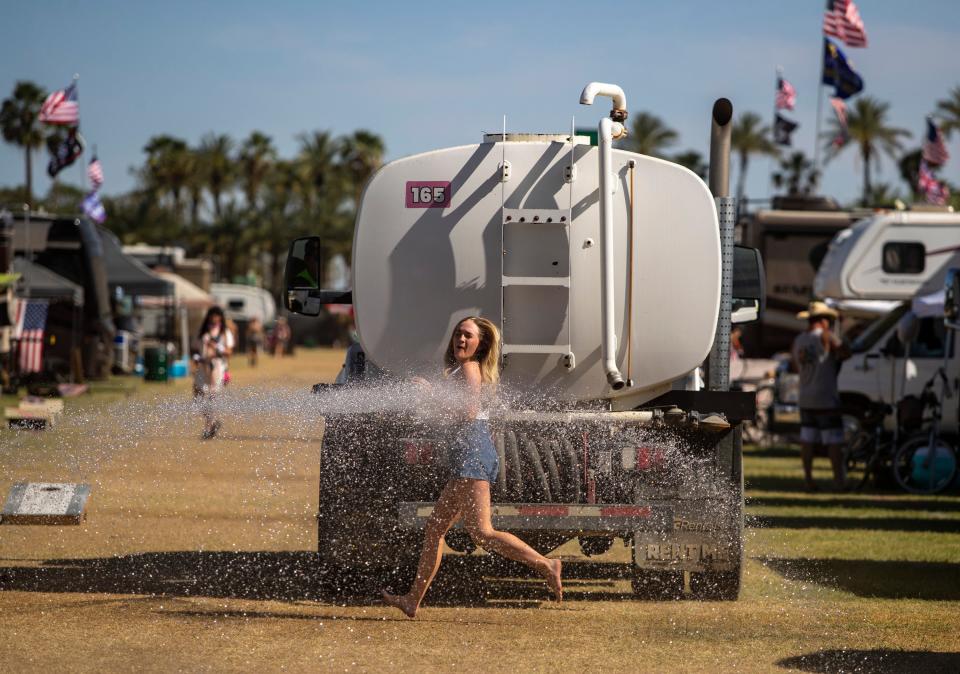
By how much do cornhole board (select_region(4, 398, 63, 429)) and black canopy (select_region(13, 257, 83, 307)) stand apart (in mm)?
15375

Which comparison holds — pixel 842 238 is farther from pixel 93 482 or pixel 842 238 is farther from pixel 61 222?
pixel 61 222

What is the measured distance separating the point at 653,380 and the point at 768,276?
21837 millimetres

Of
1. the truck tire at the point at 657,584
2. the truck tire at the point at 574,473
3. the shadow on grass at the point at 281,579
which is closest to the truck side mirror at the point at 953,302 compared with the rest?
the shadow on grass at the point at 281,579

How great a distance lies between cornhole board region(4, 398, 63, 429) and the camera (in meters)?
12.5

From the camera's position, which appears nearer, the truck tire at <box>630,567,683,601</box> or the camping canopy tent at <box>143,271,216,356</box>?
the truck tire at <box>630,567,683,601</box>

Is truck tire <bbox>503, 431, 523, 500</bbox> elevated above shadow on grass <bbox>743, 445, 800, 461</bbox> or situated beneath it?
elevated above

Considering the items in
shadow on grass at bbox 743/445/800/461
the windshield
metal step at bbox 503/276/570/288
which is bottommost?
shadow on grass at bbox 743/445/800/461

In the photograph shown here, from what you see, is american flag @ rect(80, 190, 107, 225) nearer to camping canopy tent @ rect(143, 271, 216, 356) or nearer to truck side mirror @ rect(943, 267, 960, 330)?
camping canopy tent @ rect(143, 271, 216, 356)

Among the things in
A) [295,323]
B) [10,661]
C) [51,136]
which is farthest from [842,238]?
[295,323]

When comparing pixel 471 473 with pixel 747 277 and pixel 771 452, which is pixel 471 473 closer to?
pixel 747 277

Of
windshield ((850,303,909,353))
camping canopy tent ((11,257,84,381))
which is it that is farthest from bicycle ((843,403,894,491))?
camping canopy tent ((11,257,84,381))

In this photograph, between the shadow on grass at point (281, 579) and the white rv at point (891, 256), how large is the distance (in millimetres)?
14100

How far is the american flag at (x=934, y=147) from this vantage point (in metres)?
34.5

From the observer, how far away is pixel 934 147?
Answer: 114ft
